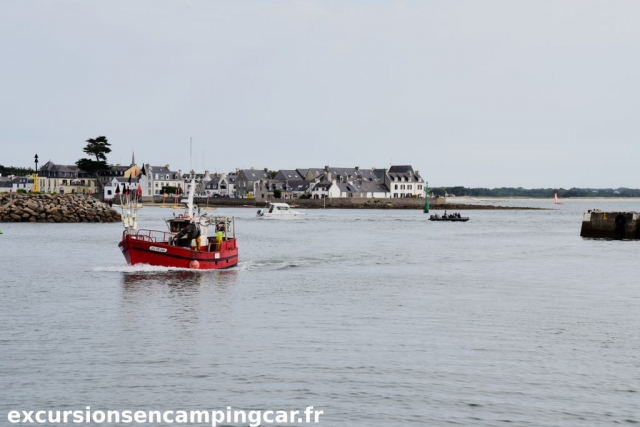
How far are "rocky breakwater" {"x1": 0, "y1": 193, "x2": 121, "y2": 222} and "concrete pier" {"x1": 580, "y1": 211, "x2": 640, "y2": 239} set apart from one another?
67385 millimetres

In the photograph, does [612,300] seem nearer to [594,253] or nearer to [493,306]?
[493,306]

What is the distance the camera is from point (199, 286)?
143 feet

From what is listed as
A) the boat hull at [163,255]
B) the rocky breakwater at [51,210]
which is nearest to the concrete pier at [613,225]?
the boat hull at [163,255]

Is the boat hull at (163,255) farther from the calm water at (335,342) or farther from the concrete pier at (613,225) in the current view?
the concrete pier at (613,225)

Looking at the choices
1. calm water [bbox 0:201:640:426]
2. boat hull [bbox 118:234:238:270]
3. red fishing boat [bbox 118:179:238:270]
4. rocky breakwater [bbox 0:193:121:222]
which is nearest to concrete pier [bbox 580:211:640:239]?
calm water [bbox 0:201:640:426]

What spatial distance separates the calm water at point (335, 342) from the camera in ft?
69.4

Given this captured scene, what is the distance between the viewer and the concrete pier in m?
92.1

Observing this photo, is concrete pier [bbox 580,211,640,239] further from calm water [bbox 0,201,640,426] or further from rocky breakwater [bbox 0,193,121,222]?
rocky breakwater [bbox 0,193,121,222]

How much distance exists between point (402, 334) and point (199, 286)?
15871 mm

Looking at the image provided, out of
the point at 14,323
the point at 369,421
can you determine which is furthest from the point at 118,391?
the point at 14,323

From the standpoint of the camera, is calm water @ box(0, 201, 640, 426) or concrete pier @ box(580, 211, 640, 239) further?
concrete pier @ box(580, 211, 640, 239)

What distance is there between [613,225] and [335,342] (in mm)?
72706

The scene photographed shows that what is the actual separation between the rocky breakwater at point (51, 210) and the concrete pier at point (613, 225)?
67.4 metres

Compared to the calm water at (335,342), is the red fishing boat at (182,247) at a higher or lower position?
higher
